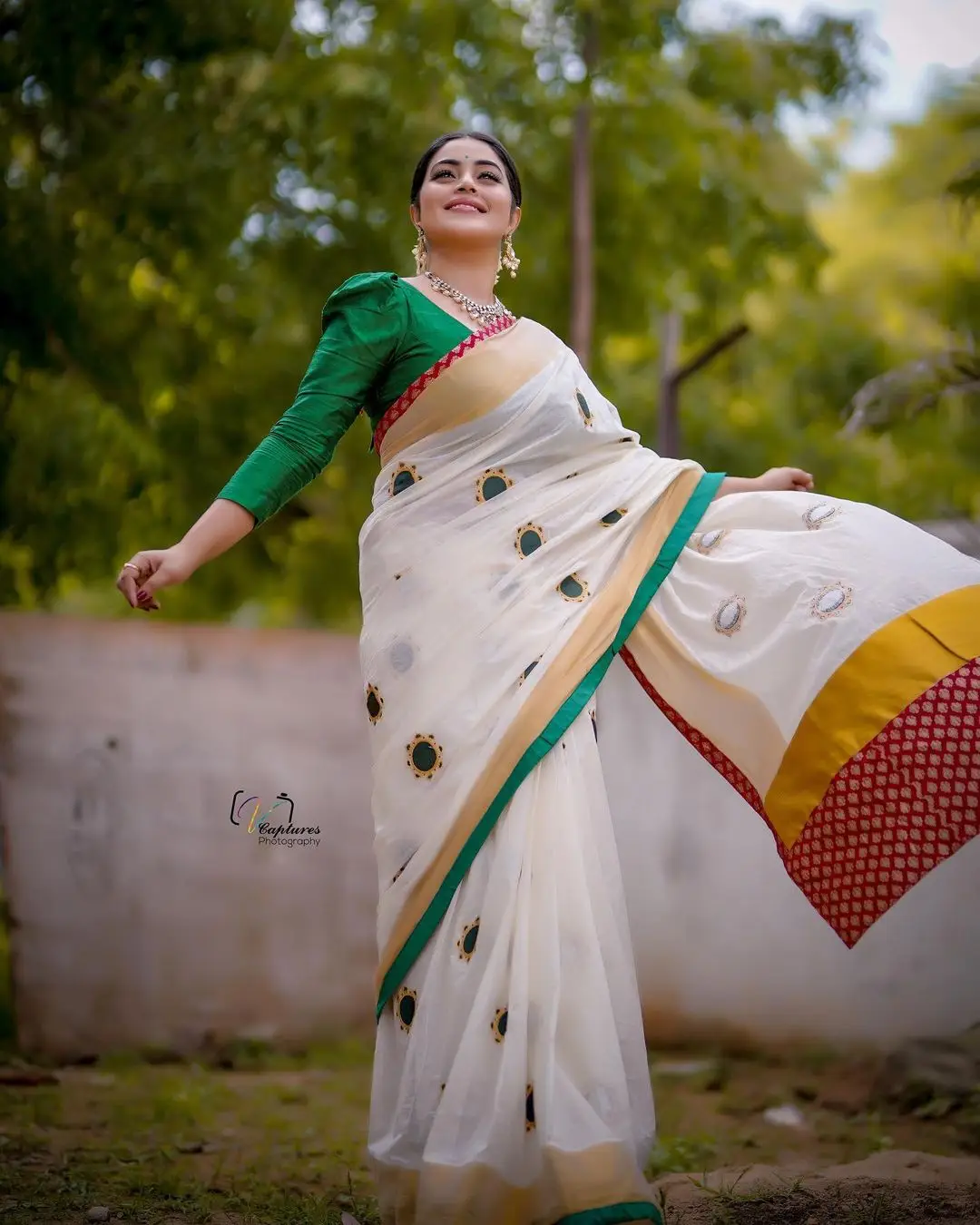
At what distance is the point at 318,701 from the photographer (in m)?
5.00

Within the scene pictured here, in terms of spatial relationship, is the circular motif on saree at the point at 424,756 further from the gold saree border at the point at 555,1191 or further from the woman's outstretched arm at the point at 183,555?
the gold saree border at the point at 555,1191

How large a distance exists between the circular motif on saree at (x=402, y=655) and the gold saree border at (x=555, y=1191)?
0.90m

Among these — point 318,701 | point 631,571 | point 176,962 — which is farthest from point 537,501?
point 176,962

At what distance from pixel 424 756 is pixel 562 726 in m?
0.27

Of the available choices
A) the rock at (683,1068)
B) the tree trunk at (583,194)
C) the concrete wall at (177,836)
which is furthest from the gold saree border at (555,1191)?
the tree trunk at (583,194)

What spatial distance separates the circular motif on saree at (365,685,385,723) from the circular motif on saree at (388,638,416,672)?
71 mm

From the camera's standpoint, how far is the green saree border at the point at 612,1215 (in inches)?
86.7

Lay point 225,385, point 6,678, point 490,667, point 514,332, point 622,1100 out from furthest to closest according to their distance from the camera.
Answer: point 225,385, point 6,678, point 514,332, point 490,667, point 622,1100

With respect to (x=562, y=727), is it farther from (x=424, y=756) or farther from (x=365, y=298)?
(x=365, y=298)

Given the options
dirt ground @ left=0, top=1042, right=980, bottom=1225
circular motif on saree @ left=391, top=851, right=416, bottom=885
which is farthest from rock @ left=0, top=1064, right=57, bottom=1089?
Answer: circular motif on saree @ left=391, top=851, right=416, bottom=885

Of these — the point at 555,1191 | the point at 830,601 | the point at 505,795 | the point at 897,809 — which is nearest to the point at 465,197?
the point at 830,601

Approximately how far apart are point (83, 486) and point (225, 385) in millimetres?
→ 892

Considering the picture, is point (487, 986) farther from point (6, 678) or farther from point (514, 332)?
point (6, 678)

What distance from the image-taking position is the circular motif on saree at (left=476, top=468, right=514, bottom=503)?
2576 mm
